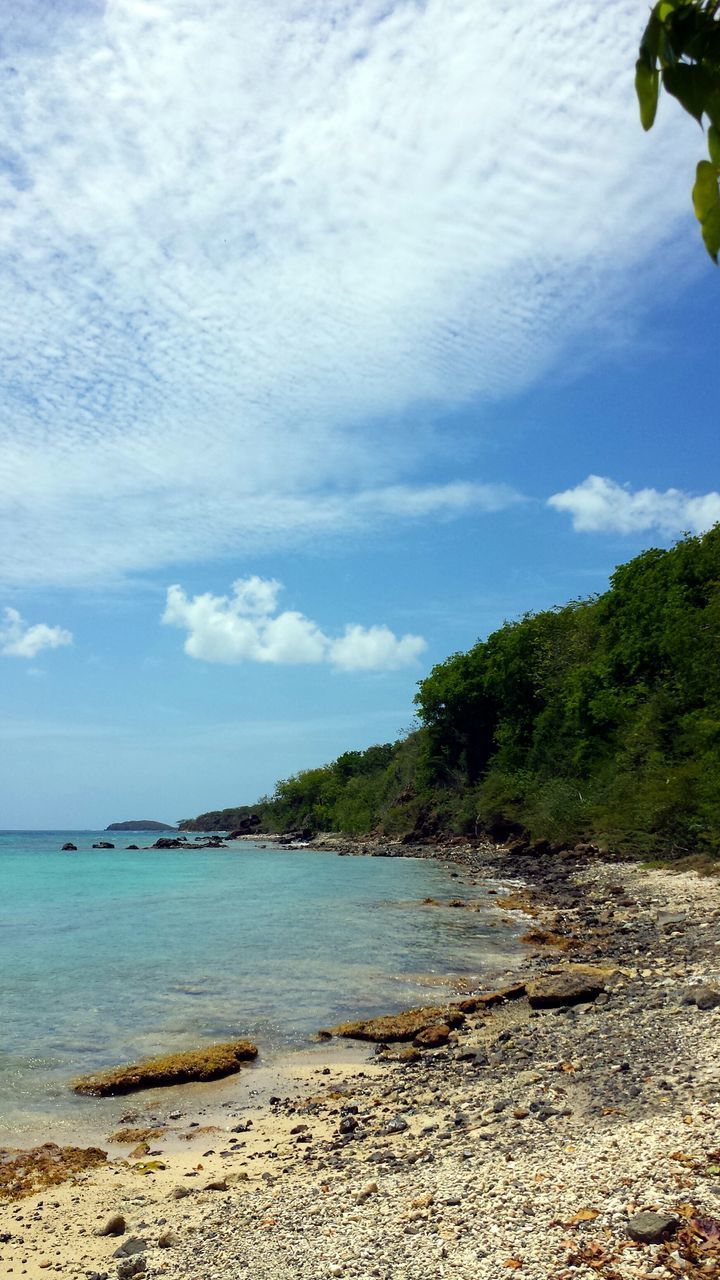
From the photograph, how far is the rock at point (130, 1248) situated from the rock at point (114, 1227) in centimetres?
28

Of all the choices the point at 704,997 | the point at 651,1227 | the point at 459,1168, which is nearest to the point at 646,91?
the point at 651,1227

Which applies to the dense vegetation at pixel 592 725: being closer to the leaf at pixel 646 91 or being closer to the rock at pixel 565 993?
the rock at pixel 565 993

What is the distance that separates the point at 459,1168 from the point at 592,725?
129 feet

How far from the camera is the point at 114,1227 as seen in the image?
6.68 meters

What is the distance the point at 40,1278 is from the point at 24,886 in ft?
141

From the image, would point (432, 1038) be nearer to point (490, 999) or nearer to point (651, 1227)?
point (490, 999)

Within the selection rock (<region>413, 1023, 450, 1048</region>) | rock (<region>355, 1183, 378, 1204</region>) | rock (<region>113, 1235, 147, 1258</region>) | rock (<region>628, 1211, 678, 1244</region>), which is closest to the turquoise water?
rock (<region>413, 1023, 450, 1048</region>)

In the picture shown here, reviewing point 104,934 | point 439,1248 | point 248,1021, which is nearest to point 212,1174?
point 439,1248

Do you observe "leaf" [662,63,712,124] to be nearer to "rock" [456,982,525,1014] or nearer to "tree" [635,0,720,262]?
"tree" [635,0,720,262]

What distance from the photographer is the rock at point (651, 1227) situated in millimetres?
4523

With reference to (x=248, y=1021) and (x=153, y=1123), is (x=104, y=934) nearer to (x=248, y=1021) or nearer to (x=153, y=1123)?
(x=248, y=1021)

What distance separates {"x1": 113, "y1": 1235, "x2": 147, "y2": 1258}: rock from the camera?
6.19 meters

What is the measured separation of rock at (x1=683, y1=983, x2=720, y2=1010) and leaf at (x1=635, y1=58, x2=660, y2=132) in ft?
33.7

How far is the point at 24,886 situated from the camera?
45188mm
